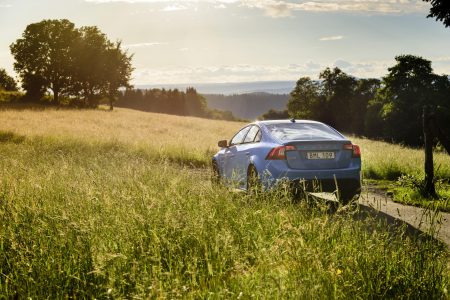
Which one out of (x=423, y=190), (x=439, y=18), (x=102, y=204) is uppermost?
(x=439, y=18)

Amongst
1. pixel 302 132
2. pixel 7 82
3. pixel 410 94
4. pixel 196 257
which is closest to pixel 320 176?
pixel 302 132

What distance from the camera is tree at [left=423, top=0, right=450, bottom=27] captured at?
1655 centimetres

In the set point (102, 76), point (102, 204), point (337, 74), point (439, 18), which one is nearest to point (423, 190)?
point (102, 204)

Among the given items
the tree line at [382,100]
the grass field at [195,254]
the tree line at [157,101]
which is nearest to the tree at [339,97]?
the tree line at [382,100]

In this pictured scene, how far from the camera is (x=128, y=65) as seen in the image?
6456 cm

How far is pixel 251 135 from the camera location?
9.46m

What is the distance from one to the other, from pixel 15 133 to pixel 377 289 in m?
21.0

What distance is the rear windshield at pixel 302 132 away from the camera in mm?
8195

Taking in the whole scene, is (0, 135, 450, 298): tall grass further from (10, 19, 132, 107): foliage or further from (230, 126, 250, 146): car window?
(10, 19, 132, 107): foliage

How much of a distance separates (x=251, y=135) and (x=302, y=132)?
1.33m

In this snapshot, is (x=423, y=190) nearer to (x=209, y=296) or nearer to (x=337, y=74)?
(x=209, y=296)

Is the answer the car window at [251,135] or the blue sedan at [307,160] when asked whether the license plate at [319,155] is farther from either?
the car window at [251,135]

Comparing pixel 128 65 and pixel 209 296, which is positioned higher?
pixel 128 65

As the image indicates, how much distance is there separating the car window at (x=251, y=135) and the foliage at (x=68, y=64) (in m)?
55.5
